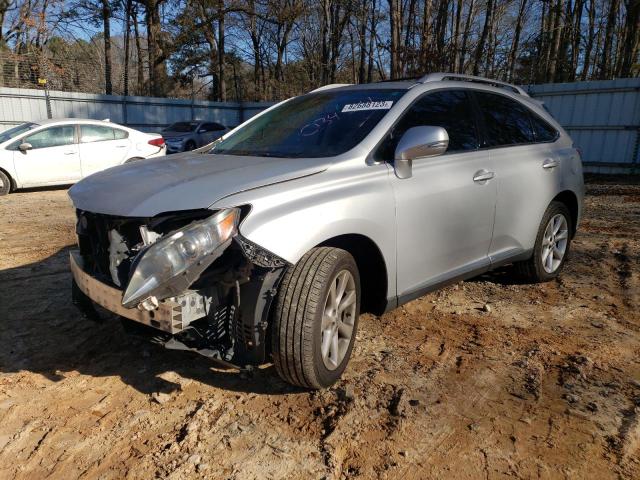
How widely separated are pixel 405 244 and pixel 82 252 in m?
1.88

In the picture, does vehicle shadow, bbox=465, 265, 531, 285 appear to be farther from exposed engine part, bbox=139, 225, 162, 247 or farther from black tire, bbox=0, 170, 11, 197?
black tire, bbox=0, 170, 11, 197

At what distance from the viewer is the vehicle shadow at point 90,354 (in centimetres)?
286

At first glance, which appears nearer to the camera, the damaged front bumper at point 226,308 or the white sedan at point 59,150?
the damaged front bumper at point 226,308

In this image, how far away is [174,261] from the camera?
2.19m

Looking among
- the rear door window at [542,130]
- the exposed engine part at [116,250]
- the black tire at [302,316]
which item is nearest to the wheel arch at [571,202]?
the rear door window at [542,130]

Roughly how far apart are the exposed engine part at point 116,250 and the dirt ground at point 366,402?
2.36ft

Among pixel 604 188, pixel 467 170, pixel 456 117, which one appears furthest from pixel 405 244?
pixel 604 188

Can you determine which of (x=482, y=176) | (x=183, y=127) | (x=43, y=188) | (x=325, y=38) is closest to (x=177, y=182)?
(x=482, y=176)

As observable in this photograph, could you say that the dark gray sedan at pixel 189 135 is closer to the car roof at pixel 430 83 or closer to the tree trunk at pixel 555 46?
the tree trunk at pixel 555 46

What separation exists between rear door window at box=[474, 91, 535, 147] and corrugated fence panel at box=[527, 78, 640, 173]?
10.6m

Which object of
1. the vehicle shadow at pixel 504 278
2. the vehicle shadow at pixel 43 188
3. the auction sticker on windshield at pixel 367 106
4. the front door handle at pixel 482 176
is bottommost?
the vehicle shadow at pixel 43 188

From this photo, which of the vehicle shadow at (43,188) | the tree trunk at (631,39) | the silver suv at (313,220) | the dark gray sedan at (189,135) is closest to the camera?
the silver suv at (313,220)

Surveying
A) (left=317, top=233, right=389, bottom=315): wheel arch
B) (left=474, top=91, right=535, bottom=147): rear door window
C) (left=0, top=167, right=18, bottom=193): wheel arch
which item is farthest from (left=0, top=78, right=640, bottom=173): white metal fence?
(left=317, top=233, right=389, bottom=315): wheel arch

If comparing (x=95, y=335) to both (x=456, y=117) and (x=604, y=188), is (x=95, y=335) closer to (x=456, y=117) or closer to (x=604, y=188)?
(x=456, y=117)
